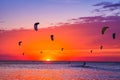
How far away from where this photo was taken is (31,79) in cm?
3966

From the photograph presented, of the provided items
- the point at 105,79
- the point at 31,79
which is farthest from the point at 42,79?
the point at 105,79

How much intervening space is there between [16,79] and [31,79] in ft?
6.69

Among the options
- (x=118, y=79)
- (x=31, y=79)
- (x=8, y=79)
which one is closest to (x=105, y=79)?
(x=118, y=79)

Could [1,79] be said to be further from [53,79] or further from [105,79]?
[105,79]

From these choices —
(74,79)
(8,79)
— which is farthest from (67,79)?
(8,79)

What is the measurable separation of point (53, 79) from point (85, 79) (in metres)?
4.19

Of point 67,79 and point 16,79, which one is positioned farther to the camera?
point 67,79

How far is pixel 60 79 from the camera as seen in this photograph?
4062cm

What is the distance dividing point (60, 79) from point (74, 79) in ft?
5.96

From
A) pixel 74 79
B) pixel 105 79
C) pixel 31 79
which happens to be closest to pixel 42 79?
pixel 31 79

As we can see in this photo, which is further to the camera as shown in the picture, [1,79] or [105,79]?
[105,79]

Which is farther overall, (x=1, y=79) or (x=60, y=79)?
(x=60, y=79)

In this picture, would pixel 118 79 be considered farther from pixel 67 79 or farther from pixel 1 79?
pixel 1 79

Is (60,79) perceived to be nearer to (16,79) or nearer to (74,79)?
→ (74,79)
